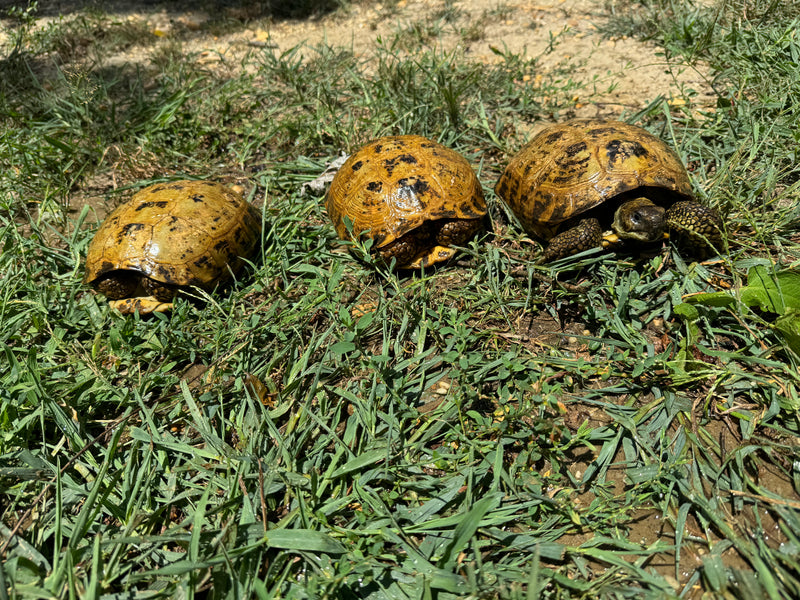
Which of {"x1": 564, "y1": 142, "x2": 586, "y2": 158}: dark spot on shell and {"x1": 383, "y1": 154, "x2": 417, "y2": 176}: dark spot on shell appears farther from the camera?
{"x1": 383, "y1": 154, "x2": 417, "y2": 176}: dark spot on shell

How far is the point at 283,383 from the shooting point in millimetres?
2842

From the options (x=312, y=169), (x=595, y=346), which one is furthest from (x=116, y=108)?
(x=595, y=346)

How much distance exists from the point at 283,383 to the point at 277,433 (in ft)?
1.32

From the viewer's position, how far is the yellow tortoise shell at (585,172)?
3018 mm

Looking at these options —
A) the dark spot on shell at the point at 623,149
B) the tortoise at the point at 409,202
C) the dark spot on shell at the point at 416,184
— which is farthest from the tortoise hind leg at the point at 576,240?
the dark spot on shell at the point at 416,184

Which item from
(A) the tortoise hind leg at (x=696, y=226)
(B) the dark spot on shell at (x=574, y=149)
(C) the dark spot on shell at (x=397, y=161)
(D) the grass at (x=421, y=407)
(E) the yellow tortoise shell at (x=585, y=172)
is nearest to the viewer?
(D) the grass at (x=421, y=407)

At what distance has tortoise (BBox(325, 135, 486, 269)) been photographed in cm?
320

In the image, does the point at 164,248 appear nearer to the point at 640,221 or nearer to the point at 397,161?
the point at 397,161

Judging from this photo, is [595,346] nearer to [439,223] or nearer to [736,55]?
[439,223]

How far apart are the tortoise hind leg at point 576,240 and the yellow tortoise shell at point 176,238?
83.9 inches

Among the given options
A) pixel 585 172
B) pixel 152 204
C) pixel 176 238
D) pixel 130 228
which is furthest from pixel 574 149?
pixel 130 228

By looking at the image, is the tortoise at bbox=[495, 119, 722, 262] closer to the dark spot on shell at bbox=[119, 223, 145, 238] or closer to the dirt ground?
the dirt ground

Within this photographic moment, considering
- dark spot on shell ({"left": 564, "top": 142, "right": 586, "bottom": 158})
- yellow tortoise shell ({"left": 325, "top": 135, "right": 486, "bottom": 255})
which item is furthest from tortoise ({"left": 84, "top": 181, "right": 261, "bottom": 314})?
dark spot on shell ({"left": 564, "top": 142, "right": 586, "bottom": 158})

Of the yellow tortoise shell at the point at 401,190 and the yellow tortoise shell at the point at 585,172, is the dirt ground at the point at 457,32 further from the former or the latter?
the yellow tortoise shell at the point at 401,190
